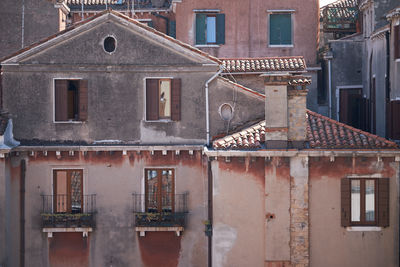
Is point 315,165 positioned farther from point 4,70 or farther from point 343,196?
point 4,70

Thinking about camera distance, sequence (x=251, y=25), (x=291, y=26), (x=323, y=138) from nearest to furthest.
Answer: (x=323, y=138), (x=291, y=26), (x=251, y=25)

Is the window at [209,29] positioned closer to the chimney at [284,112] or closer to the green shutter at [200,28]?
the green shutter at [200,28]

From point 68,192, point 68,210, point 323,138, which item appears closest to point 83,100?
point 68,192

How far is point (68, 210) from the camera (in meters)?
22.4

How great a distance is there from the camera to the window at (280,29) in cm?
3002

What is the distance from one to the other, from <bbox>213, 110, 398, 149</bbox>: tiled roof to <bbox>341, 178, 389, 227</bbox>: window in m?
1.00

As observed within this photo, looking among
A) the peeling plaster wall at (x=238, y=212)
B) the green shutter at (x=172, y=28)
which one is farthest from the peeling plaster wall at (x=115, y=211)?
the green shutter at (x=172, y=28)

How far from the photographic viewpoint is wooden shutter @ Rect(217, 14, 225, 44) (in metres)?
30.1

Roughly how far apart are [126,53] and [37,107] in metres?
3.22

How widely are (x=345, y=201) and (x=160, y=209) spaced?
18.3 ft

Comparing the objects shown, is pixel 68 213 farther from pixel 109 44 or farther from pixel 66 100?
pixel 109 44

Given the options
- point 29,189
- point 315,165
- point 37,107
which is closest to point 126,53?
point 37,107

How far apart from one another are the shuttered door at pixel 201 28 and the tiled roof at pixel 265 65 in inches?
135

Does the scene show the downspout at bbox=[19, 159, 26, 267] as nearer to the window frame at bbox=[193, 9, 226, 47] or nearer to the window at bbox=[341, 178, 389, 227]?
the window at bbox=[341, 178, 389, 227]
